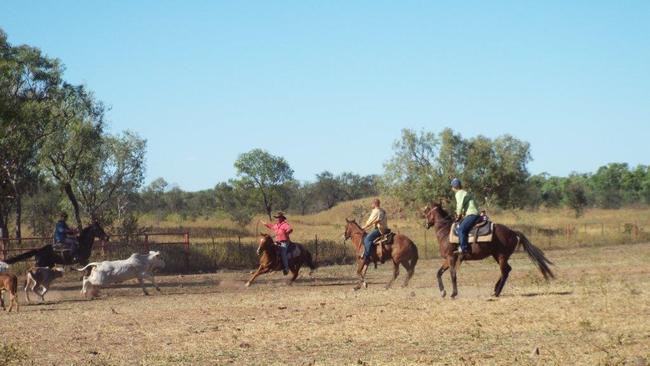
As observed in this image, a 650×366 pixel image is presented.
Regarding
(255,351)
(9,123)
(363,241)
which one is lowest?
(255,351)

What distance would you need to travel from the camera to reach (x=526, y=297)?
1839 cm

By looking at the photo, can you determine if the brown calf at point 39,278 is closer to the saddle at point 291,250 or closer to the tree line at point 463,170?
the saddle at point 291,250

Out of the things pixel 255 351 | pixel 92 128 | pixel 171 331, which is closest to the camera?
pixel 255 351

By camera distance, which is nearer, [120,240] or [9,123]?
[9,123]

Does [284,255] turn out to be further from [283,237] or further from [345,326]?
[345,326]

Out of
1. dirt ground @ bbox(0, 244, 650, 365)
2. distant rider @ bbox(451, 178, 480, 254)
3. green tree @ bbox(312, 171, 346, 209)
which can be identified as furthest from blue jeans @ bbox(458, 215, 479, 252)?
green tree @ bbox(312, 171, 346, 209)

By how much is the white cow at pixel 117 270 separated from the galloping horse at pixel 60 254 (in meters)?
2.25

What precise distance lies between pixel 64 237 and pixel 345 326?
42.9 ft

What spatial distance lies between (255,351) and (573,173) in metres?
137

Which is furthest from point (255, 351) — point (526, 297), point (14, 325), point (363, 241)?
point (363, 241)

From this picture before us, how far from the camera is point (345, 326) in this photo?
14.9 metres

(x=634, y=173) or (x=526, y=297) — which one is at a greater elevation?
(x=634, y=173)

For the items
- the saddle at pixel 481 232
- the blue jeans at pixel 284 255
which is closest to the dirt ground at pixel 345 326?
the blue jeans at pixel 284 255

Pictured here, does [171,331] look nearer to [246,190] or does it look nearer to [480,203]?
[480,203]
